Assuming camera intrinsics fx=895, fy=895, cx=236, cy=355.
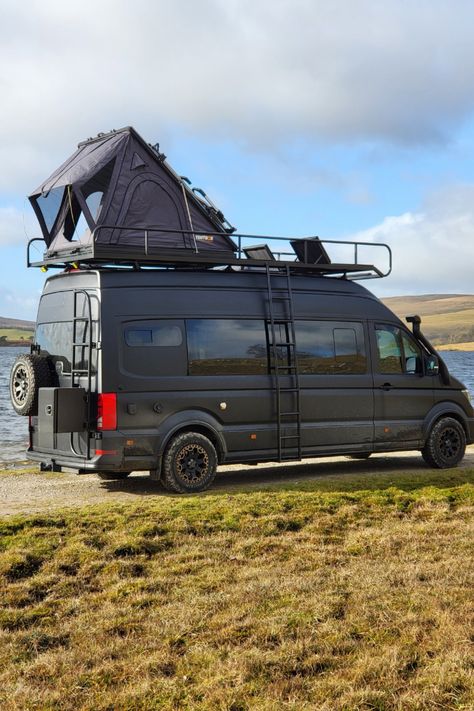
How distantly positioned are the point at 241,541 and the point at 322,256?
5812mm

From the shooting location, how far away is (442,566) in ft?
22.4

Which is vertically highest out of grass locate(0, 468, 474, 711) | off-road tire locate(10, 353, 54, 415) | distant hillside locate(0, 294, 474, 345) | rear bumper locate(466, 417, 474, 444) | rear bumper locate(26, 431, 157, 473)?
distant hillside locate(0, 294, 474, 345)

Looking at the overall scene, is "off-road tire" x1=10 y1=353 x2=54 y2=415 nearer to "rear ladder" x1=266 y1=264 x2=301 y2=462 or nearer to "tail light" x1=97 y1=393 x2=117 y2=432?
"tail light" x1=97 y1=393 x2=117 y2=432

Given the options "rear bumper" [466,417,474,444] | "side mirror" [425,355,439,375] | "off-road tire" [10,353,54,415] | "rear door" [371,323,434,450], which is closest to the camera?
"off-road tire" [10,353,54,415]

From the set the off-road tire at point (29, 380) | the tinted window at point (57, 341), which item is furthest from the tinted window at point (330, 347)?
the off-road tire at point (29, 380)

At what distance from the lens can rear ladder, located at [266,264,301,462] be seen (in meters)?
11.4

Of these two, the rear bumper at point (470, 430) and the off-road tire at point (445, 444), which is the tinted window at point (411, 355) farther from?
the rear bumper at point (470, 430)

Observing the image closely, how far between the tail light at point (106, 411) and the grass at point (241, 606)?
53.2 inches

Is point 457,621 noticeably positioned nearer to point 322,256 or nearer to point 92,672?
point 92,672

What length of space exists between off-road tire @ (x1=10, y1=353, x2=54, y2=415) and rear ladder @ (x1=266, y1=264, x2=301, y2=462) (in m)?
2.85

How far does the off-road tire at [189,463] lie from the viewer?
34.7 ft

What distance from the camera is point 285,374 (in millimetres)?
11586

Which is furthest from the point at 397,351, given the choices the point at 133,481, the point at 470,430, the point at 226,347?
the point at 133,481

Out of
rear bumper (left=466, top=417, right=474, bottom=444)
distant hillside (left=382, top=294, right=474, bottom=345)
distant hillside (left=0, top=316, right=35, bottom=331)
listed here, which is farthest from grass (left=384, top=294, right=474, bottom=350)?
rear bumper (left=466, top=417, right=474, bottom=444)
